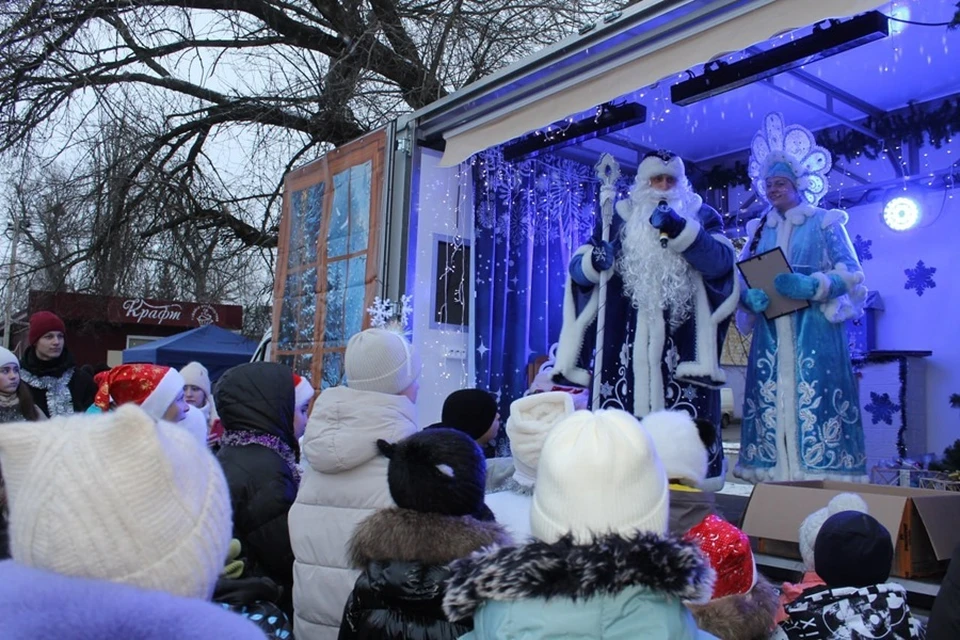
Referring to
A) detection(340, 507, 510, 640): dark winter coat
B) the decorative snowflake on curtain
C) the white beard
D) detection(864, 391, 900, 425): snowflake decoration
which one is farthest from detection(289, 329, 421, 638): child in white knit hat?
detection(864, 391, 900, 425): snowflake decoration

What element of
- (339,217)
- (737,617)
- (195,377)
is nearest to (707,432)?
(737,617)

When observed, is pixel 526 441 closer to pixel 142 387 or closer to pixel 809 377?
pixel 142 387

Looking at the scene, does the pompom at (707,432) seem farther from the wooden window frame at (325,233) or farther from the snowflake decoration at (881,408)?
the snowflake decoration at (881,408)

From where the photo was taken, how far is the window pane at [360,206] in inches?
207

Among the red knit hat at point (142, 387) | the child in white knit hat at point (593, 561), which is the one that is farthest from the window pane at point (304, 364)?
the child in white knit hat at point (593, 561)

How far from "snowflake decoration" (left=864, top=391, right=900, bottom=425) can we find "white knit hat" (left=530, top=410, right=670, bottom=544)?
451cm

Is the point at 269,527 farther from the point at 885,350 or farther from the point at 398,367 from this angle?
the point at 885,350

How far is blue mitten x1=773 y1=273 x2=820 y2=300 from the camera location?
3998 mm

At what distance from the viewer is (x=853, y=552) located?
195cm

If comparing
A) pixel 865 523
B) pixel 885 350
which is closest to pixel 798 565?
pixel 865 523

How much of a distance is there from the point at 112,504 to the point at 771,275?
12.0ft

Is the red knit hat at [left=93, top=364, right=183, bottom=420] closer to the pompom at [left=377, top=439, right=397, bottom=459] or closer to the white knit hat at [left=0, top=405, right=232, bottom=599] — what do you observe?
the pompom at [left=377, top=439, right=397, bottom=459]

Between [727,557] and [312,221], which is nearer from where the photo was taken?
[727,557]

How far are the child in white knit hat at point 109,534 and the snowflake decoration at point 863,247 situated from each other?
18.8 ft
